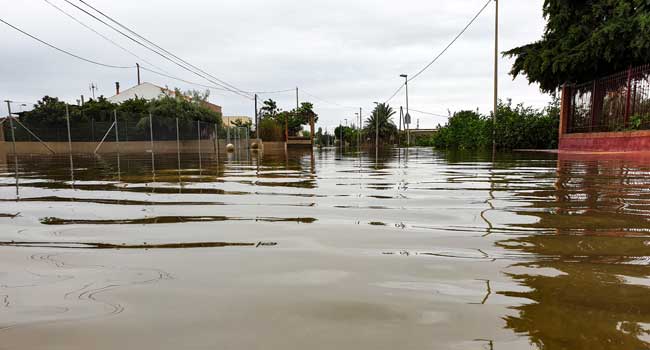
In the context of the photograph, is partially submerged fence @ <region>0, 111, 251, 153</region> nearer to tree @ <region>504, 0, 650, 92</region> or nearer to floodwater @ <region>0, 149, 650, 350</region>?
tree @ <region>504, 0, 650, 92</region>

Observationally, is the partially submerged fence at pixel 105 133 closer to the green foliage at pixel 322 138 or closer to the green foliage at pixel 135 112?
the green foliage at pixel 135 112

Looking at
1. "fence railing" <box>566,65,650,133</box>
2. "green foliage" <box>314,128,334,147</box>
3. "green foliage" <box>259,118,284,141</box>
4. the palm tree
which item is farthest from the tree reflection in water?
the palm tree

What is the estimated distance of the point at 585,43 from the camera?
12.7m

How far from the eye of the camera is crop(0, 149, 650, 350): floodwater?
2.99 feet

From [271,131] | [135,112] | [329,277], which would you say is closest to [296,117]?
[271,131]

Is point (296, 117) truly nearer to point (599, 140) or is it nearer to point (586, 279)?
point (599, 140)

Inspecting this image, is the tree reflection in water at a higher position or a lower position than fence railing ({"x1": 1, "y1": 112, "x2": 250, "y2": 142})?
lower

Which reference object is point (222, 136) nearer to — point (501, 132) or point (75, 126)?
A: point (75, 126)

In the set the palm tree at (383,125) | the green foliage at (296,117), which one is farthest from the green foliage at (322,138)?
the green foliage at (296,117)

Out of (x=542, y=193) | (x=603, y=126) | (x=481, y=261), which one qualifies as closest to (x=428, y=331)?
(x=481, y=261)

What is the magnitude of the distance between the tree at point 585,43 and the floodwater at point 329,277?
11.6 metres

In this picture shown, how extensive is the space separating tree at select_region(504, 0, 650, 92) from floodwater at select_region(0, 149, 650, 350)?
11.6 meters

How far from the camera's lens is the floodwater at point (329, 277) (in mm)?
911

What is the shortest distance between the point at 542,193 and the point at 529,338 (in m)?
2.53
